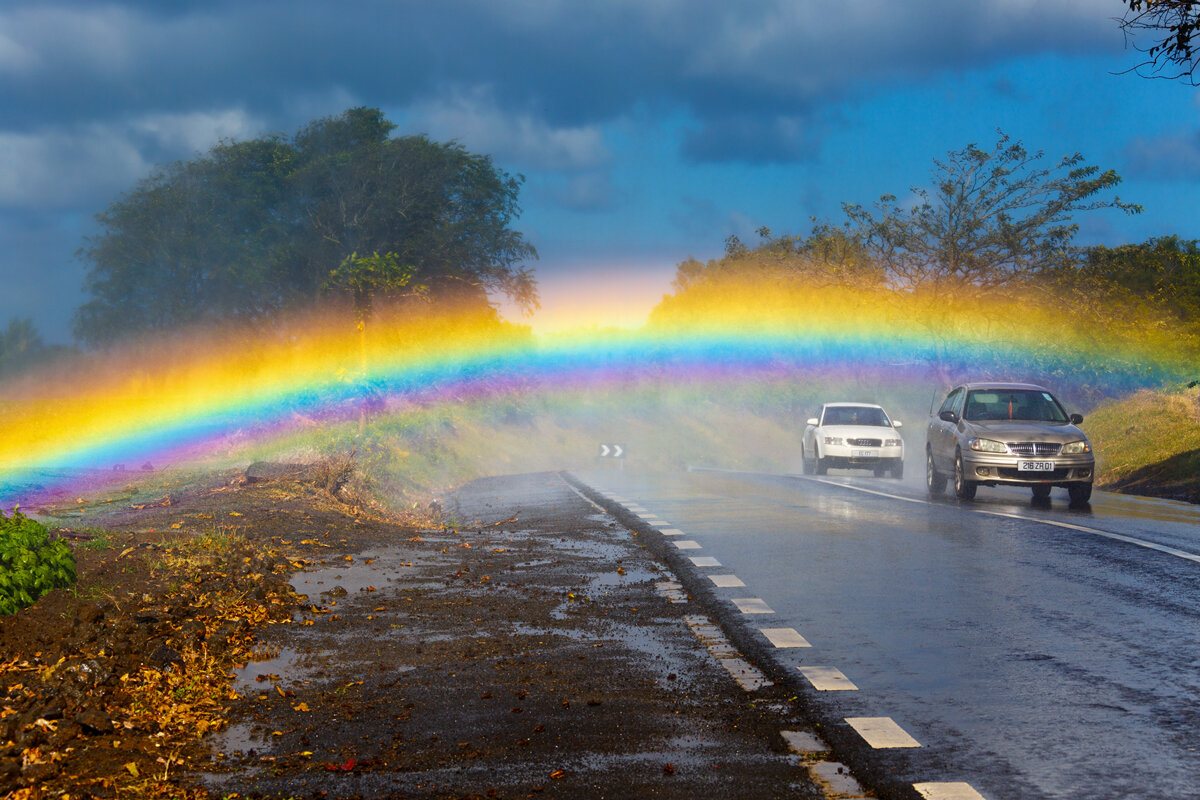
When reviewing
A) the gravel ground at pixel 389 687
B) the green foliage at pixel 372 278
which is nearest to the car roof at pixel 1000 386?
the gravel ground at pixel 389 687

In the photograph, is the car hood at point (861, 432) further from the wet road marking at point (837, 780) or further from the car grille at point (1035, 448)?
the wet road marking at point (837, 780)

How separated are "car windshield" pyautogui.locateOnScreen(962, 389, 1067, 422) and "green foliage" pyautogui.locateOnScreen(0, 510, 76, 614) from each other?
15730 mm

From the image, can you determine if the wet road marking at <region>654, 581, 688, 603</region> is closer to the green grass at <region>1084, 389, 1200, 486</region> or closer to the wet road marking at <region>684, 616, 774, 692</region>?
A: the wet road marking at <region>684, 616, 774, 692</region>

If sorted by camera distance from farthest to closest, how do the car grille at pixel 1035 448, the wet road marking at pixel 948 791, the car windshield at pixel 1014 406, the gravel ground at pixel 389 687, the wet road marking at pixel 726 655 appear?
the car windshield at pixel 1014 406
the car grille at pixel 1035 448
the wet road marking at pixel 726 655
the gravel ground at pixel 389 687
the wet road marking at pixel 948 791

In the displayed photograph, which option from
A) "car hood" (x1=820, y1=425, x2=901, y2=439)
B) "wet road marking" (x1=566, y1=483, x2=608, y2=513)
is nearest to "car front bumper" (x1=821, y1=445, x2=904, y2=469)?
"car hood" (x1=820, y1=425, x2=901, y2=439)

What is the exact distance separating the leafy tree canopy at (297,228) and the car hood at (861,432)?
22.0 meters

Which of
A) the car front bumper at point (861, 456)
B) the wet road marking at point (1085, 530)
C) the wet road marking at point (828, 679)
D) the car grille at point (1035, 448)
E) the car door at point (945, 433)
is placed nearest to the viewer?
the wet road marking at point (828, 679)

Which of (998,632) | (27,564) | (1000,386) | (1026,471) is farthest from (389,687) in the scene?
(1000,386)

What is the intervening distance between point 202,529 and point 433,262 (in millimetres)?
39232

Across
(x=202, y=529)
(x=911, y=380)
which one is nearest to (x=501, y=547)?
(x=202, y=529)

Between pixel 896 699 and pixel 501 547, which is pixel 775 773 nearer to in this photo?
pixel 896 699

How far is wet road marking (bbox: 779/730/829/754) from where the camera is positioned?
540cm

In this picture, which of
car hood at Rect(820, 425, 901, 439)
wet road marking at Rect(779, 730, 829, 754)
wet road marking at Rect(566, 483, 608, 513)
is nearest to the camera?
wet road marking at Rect(779, 730, 829, 754)

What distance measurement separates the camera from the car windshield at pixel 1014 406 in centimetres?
2053
